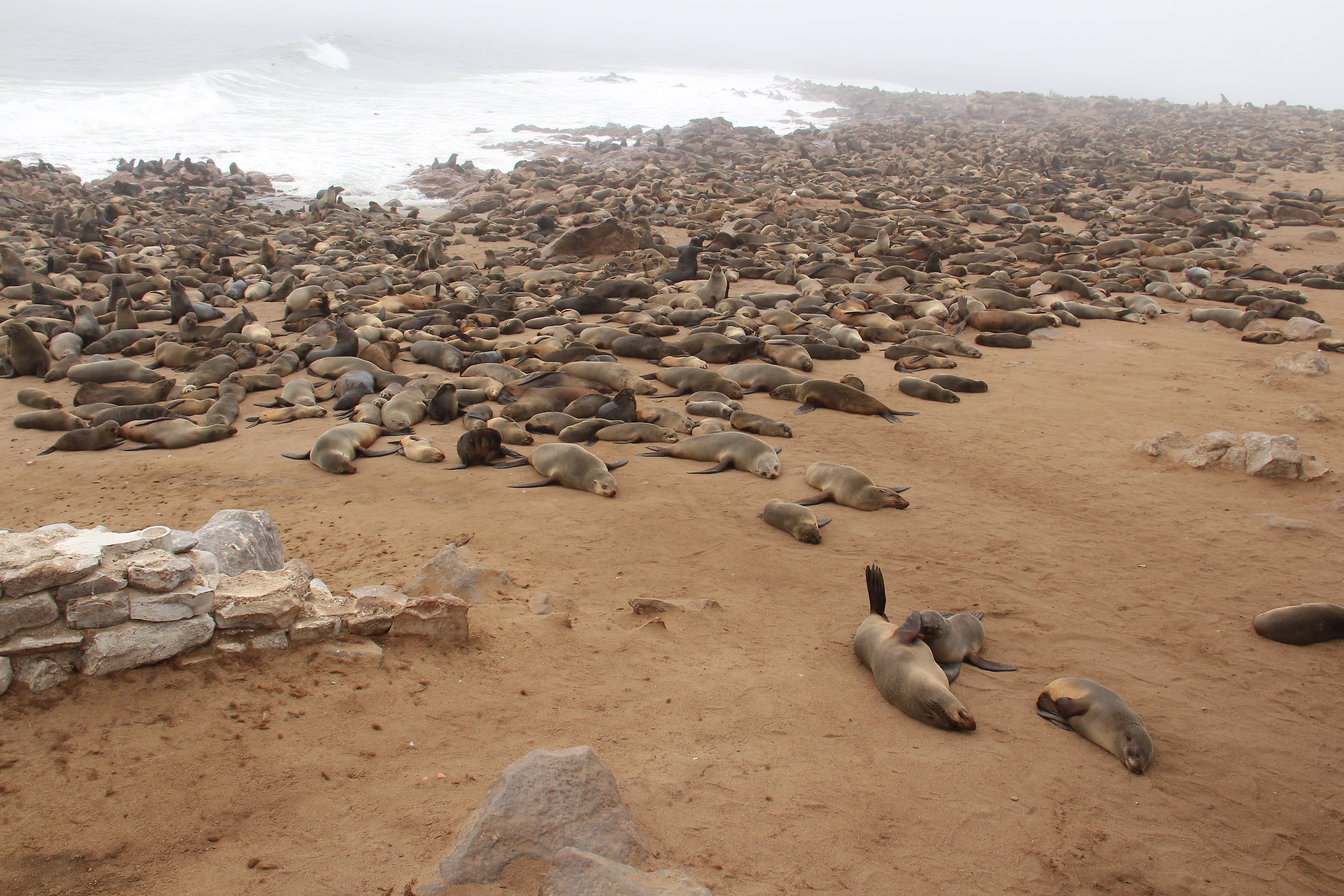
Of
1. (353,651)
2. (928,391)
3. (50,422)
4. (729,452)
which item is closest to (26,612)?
(353,651)

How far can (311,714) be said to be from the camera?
272 cm

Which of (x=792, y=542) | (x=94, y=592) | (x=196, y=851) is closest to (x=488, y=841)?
(x=196, y=851)

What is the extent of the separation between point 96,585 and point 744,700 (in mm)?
2326

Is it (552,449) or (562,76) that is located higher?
(562,76)

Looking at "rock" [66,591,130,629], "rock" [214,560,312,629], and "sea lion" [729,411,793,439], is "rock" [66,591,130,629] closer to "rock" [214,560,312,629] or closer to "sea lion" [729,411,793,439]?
"rock" [214,560,312,629]

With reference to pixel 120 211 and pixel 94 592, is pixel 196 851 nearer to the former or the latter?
pixel 94 592

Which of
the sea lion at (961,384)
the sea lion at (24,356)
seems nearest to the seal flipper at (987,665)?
the sea lion at (961,384)

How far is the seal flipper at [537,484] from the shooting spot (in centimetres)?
536

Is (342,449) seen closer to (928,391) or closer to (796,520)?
(796,520)

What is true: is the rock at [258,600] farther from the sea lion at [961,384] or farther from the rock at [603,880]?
the sea lion at [961,384]

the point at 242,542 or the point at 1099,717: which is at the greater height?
the point at 242,542

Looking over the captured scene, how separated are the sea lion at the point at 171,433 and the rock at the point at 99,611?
158 inches

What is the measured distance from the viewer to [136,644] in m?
2.72

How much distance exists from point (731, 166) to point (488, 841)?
23.2m
